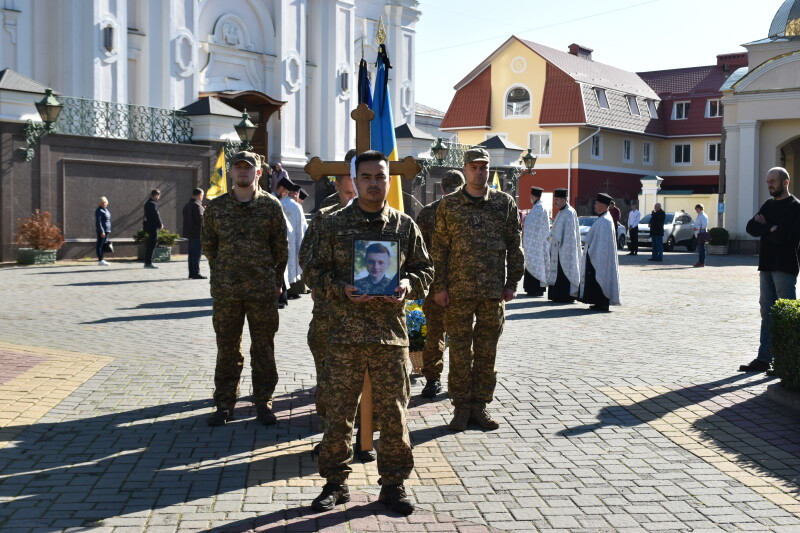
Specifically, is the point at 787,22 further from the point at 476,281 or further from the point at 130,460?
the point at 130,460

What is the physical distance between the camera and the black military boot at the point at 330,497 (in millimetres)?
5227

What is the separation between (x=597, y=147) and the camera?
5459 centimetres

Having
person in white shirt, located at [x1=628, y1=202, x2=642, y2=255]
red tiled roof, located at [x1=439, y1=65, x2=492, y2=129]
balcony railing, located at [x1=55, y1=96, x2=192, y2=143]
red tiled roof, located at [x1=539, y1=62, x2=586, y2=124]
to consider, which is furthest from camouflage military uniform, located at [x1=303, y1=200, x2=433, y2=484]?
A: red tiled roof, located at [x1=439, y1=65, x2=492, y2=129]

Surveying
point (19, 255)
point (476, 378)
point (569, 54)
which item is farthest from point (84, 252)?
point (569, 54)

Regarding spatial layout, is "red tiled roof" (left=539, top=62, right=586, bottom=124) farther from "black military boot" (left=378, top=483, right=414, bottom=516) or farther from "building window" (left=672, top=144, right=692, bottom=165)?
"black military boot" (left=378, top=483, right=414, bottom=516)

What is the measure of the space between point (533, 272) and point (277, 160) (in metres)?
15.5

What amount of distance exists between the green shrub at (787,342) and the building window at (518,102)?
155ft

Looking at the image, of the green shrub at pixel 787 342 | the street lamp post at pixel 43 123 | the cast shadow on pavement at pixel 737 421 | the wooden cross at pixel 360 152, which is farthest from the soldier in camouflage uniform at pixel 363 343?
the street lamp post at pixel 43 123

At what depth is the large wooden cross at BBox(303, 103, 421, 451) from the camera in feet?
19.8

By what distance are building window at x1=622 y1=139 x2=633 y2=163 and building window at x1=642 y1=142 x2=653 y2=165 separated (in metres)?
1.86

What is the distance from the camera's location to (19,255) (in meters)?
20.1

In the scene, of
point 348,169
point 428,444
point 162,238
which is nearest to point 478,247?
point 348,169

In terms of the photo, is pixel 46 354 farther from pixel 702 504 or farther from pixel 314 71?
pixel 314 71

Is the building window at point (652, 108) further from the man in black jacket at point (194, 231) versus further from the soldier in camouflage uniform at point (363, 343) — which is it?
the soldier in camouflage uniform at point (363, 343)
